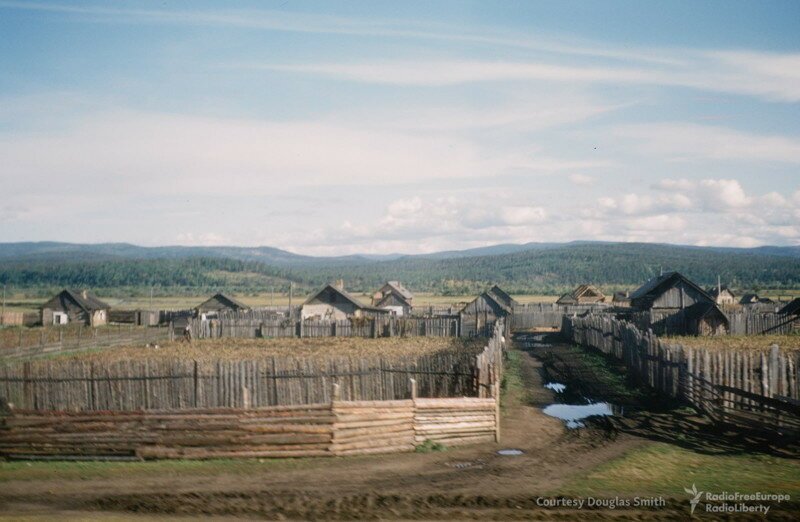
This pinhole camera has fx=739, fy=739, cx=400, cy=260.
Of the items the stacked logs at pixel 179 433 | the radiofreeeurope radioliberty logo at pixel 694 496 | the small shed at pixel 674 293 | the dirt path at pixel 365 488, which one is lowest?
the dirt path at pixel 365 488

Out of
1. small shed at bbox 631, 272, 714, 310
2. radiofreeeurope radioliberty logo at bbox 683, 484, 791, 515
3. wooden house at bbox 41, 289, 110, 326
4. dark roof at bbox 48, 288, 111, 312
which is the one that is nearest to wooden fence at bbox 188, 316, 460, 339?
small shed at bbox 631, 272, 714, 310

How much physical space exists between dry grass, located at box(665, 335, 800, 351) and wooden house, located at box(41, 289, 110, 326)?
62.5 metres

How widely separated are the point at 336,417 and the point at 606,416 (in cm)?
891

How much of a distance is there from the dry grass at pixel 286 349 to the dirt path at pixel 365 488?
20.8m

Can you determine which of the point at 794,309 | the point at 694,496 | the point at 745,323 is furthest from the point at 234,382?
the point at 794,309

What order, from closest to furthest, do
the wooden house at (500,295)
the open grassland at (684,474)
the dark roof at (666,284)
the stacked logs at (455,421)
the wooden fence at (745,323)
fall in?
the open grassland at (684,474) < the stacked logs at (455,421) < the wooden fence at (745,323) < the dark roof at (666,284) < the wooden house at (500,295)

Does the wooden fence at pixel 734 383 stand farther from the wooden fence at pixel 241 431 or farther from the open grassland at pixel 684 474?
the wooden fence at pixel 241 431

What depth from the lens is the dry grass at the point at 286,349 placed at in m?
39.7

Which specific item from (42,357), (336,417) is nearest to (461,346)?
(42,357)

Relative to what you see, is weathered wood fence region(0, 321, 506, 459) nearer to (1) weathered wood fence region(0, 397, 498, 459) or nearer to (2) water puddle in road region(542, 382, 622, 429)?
(1) weathered wood fence region(0, 397, 498, 459)

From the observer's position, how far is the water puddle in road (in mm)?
20781

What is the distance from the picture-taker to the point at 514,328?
240ft

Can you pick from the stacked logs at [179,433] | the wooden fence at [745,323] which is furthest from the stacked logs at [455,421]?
the wooden fence at [745,323]

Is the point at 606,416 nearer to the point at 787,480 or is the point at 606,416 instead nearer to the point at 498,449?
the point at 498,449
